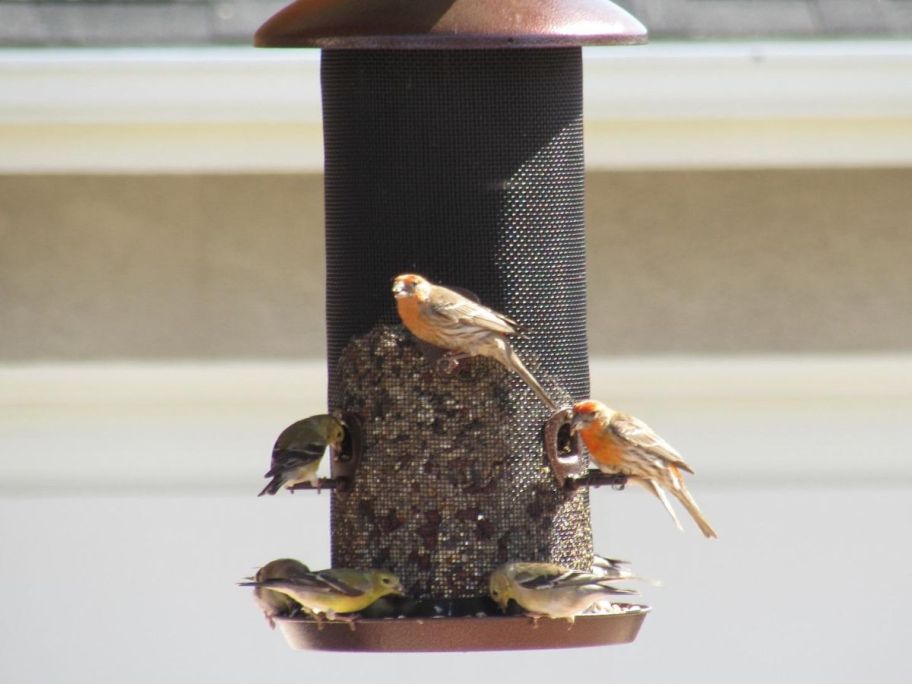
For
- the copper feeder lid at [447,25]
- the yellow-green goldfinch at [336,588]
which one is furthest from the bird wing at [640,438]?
the copper feeder lid at [447,25]

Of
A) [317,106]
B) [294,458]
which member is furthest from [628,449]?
[317,106]

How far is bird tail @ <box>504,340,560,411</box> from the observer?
7.18 metres

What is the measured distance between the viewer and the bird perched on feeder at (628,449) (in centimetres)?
734

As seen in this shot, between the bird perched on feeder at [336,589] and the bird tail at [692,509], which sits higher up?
the bird tail at [692,509]

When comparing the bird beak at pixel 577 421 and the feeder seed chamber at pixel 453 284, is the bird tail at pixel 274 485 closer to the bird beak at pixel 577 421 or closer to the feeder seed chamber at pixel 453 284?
the feeder seed chamber at pixel 453 284

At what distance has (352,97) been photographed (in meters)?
7.37

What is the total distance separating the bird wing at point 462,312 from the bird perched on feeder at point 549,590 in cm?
79

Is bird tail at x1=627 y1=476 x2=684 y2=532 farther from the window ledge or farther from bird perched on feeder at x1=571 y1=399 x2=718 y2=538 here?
the window ledge

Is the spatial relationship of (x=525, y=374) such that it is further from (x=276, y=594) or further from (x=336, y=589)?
(x=276, y=594)

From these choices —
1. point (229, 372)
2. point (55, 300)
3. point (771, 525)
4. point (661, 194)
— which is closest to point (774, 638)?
point (771, 525)

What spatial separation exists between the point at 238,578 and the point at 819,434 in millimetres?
3272

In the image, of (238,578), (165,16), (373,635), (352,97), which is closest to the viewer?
(373,635)

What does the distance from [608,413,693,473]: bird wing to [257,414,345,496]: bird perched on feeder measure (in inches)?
37.6

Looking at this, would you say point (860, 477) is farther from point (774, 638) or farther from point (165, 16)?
point (165, 16)
